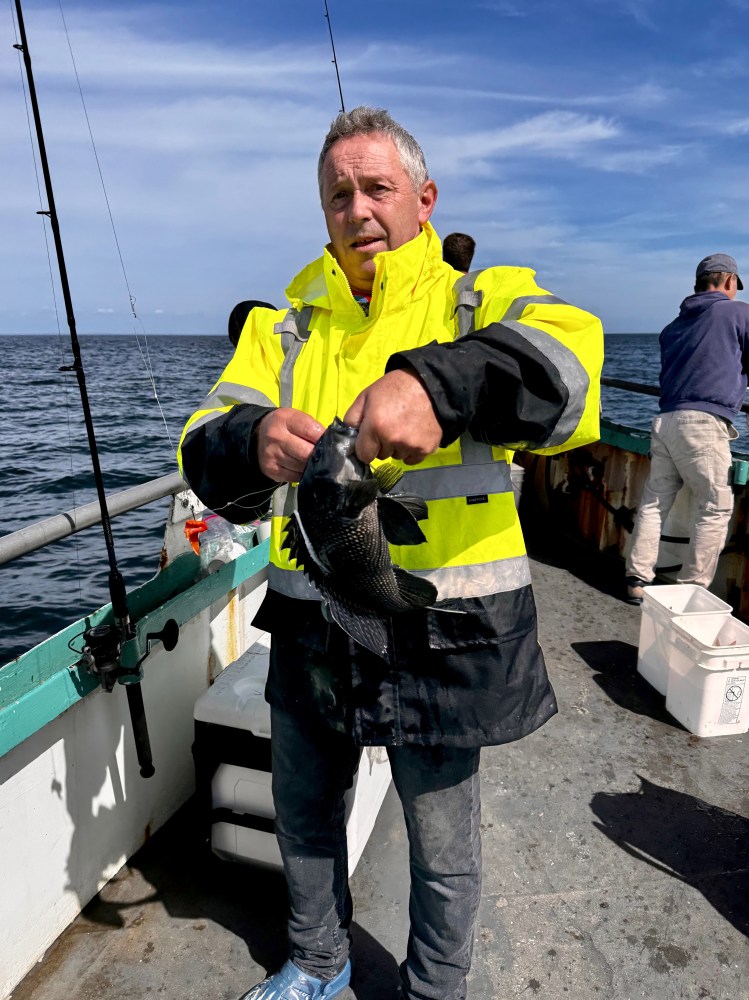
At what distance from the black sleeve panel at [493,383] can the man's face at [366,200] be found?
2.04ft

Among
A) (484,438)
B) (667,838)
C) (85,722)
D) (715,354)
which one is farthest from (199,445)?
(715,354)

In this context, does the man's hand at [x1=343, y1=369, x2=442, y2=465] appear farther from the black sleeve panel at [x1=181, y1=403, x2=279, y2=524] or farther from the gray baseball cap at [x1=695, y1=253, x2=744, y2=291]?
the gray baseball cap at [x1=695, y1=253, x2=744, y2=291]

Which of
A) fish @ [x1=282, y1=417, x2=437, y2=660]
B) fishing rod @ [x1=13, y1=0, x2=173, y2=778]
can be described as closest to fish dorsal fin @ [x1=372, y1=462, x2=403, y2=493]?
fish @ [x1=282, y1=417, x2=437, y2=660]

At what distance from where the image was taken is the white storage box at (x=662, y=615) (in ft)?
15.0

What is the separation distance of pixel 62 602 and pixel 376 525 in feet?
30.9

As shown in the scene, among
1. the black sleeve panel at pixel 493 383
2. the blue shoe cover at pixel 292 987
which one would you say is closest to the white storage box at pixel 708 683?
the blue shoe cover at pixel 292 987

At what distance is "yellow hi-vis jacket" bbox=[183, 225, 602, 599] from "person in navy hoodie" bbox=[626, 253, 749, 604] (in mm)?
4423

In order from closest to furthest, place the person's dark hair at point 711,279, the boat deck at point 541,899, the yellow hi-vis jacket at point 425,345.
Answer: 1. the yellow hi-vis jacket at point 425,345
2. the boat deck at point 541,899
3. the person's dark hair at point 711,279

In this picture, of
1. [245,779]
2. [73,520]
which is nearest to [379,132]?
[73,520]

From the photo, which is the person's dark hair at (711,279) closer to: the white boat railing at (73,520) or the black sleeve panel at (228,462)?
the white boat railing at (73,520)

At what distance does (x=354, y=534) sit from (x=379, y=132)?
1.29 meters

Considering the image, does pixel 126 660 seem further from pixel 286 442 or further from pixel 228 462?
pixel 286 442

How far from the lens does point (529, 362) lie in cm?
169

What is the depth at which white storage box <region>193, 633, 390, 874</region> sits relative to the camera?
2.98 meters
